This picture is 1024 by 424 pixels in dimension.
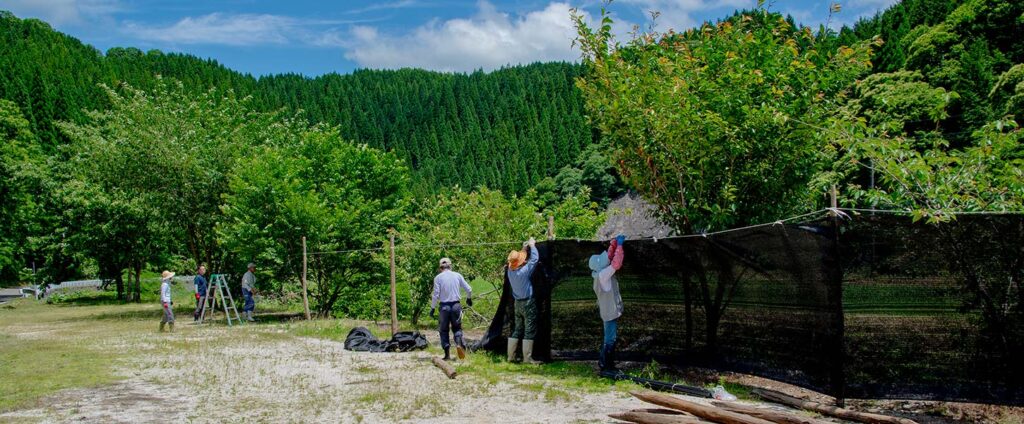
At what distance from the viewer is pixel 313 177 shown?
2473 centimetres

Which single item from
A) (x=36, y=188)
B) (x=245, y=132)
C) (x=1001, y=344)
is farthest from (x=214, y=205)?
(x=1001, y=344)

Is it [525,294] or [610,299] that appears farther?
[525,294]

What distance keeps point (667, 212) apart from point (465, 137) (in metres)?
141

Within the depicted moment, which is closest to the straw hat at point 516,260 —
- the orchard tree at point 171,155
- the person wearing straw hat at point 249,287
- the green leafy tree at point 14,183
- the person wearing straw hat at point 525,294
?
the person wearing straw hat at point 525,294

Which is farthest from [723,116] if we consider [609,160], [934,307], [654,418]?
[654,418]

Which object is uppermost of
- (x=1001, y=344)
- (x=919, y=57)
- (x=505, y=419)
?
(x=919, y=57)

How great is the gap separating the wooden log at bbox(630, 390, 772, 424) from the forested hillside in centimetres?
8916

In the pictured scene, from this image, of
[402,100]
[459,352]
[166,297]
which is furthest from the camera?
[402,100]

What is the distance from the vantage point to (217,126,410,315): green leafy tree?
22.7m

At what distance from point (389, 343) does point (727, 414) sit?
8.94 metres

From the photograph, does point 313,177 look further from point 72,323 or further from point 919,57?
point 919,57

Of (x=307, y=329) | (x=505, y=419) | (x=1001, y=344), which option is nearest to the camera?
(x=1001, y=344)

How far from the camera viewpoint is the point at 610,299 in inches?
397

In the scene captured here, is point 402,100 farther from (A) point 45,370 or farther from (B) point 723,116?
(B) point 723,116
